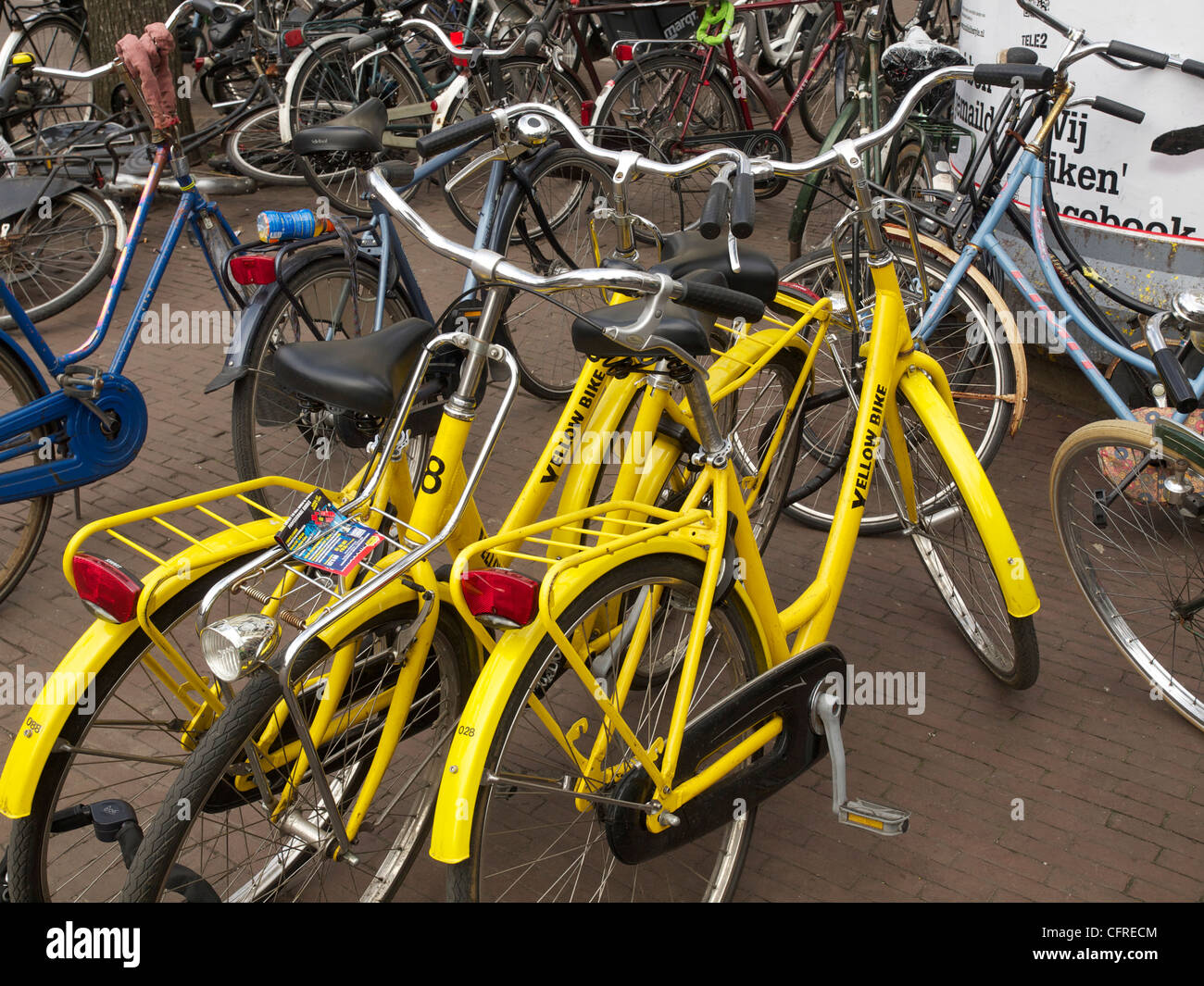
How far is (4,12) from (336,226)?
786 centimetres

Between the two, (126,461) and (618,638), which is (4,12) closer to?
(126,461)

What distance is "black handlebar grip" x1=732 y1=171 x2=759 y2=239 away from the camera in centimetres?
223

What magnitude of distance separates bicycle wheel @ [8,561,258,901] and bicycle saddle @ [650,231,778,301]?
1353 mm

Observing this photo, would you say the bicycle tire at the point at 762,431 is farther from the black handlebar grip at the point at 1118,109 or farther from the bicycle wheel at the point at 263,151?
the bicycle wheel at the point at 263,151

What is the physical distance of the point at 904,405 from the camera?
4004 millimetres

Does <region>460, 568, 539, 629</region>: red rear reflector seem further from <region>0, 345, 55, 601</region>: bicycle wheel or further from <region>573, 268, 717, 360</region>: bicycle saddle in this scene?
<region>0, 345, 55, 601</region>: bicycle wheel

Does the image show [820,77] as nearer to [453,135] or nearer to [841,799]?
[453,135]

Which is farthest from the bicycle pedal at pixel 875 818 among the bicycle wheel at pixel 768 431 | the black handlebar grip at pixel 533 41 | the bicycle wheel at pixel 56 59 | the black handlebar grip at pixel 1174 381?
the bicycle wheel at pixel 56 59

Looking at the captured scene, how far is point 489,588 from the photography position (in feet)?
7.24

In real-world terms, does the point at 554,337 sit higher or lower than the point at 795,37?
lower

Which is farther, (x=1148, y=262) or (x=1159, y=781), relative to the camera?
(x=1148, y=262)

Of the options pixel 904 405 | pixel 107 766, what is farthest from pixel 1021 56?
pixel 107 766

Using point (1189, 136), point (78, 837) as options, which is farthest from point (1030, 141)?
point (78, 837)

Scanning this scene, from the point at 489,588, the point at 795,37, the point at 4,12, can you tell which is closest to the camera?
the point at 489,588
